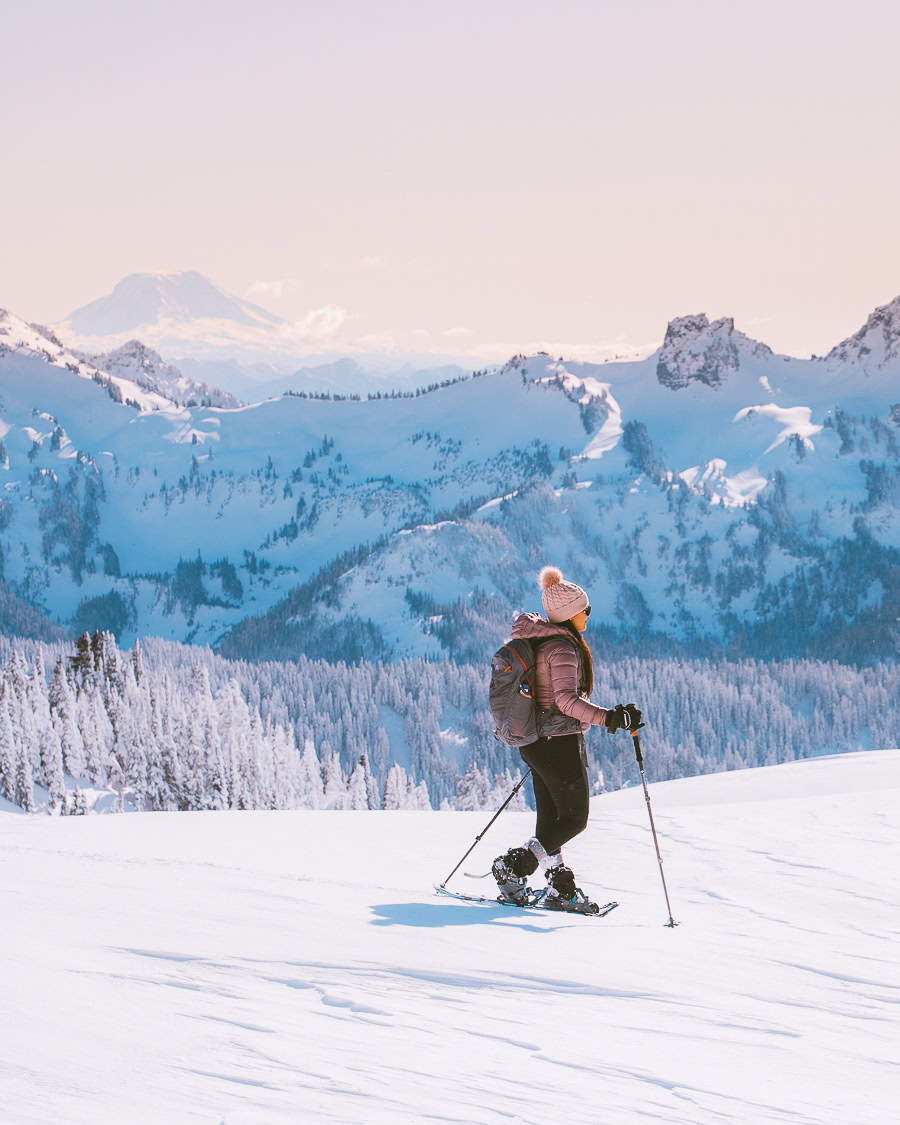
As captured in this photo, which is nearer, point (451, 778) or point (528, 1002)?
point (528, 1002)

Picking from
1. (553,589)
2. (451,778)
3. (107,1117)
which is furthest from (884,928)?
(451,778)

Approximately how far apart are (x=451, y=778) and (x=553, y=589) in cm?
19163

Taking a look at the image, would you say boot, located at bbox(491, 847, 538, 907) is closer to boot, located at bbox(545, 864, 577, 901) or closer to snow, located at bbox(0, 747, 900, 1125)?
boot, located at bbox(545, 864, 577, 901)

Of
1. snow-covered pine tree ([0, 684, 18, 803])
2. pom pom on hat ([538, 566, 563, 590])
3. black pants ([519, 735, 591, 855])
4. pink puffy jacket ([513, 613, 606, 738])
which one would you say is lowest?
snow-covered pine tree ([0, 684, 18, 803])

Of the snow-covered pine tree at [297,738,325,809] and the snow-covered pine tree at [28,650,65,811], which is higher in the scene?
the snow-covered pine tree at [28,650,65,811]

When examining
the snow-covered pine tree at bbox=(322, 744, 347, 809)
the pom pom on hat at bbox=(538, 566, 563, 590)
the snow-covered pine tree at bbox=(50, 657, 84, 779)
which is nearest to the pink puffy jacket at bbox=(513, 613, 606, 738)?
the pom pom on hat at bbox=(538, 566, 563, 590)

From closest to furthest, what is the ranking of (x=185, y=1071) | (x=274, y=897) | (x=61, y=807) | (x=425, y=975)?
1. (x=185, y=1071)
2. (x=425, y=975)
3. (x=274, y=897)
4. (x=61, y=807)

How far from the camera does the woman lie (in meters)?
10.1

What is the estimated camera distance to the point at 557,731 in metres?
10.2

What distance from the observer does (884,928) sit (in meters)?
10.5

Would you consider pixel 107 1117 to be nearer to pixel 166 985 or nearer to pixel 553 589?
pixel 166 985

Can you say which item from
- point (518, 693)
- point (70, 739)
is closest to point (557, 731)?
point (518, 693)

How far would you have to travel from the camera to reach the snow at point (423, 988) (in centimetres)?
519

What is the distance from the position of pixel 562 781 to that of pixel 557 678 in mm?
1027
